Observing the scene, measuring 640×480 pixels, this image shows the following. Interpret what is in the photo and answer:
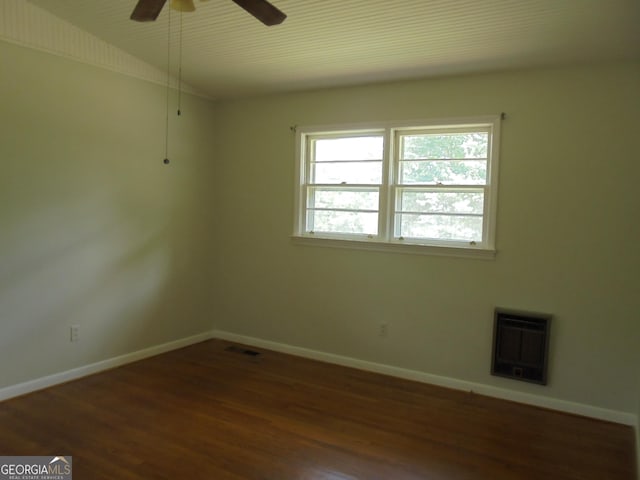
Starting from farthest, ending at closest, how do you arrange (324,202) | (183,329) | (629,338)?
1. (183,329)
2. (324,202)
3. (629,338)

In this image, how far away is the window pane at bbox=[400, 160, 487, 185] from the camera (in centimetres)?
360

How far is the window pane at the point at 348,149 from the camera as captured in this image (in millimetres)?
4031

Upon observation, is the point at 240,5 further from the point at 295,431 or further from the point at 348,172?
the point at 295,431

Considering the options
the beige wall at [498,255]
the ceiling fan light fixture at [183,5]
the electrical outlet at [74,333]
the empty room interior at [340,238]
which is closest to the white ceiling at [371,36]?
the empty room interior at [340,238]

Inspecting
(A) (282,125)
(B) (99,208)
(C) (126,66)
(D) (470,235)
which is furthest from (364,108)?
(B) (99,208)

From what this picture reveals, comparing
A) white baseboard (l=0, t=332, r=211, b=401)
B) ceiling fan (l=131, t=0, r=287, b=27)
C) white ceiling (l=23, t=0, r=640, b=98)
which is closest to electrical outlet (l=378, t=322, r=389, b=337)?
white baseboard (l=0, t=332, r=211, b=401)

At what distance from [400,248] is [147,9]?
2527mm

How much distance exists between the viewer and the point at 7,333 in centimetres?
321

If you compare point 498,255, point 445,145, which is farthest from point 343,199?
point 498,255

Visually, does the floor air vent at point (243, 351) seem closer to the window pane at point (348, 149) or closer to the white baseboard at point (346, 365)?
the white baseboard at point (346, 365)

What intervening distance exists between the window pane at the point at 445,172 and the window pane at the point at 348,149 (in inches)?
11.4

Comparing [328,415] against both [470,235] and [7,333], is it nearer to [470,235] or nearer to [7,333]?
[470,235]

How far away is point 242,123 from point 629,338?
373 centimetres

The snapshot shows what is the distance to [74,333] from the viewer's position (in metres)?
3.61
